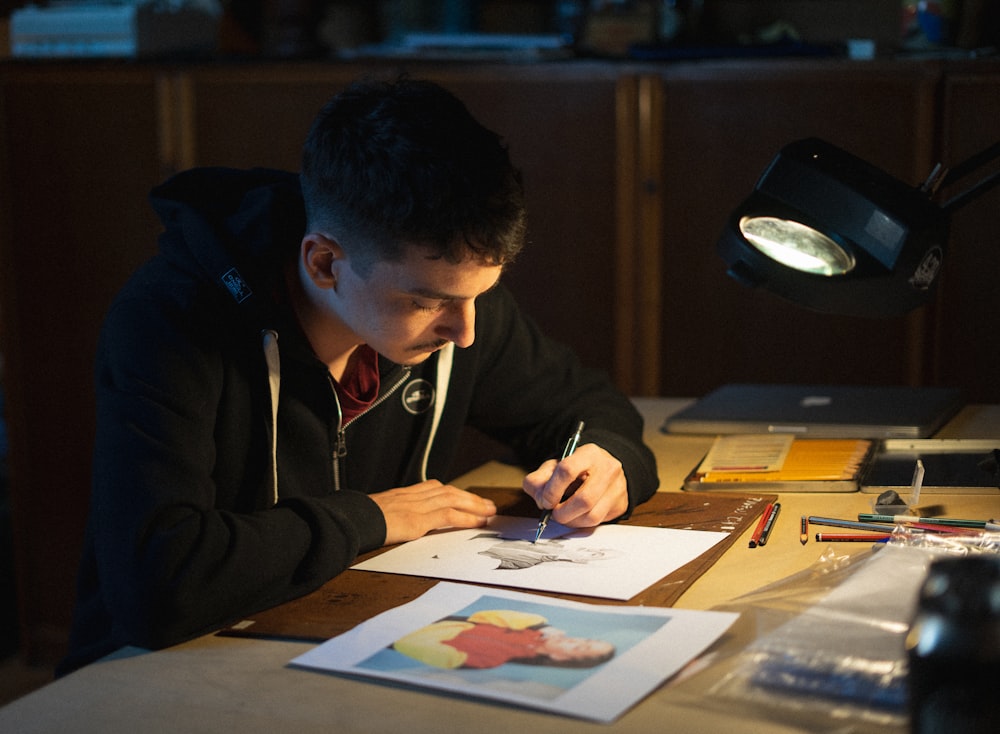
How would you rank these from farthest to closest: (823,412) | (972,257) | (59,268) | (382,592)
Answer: (59,268), (972,257), (823,412), (382,592)

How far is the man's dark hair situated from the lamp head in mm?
276

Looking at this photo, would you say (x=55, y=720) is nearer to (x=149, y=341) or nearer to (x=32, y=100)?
(x=149, y=341)

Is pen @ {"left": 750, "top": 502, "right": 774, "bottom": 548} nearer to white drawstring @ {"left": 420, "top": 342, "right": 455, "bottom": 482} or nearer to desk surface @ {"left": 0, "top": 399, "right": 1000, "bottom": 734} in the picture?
desk surface @ {"left": 0, "top": 399, "right": 1000, "bottom": 734}

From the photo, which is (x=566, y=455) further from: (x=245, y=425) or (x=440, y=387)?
(x=245, y=425)

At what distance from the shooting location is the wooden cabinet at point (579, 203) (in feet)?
8.10

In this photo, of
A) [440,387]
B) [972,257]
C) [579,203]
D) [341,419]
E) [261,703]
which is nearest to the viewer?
[261,703]

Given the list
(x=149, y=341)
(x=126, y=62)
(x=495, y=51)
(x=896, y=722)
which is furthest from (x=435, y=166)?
(x=126, y=62)

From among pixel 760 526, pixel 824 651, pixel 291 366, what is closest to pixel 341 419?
pixel 291 366

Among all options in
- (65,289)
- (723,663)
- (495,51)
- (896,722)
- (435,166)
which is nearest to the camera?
(896,722)

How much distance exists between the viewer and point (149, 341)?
1252mm

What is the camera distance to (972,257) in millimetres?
2451

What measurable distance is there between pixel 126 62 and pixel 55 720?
2116 mm

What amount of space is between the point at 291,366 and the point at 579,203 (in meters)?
1.34

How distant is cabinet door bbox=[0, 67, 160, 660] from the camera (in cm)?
277
